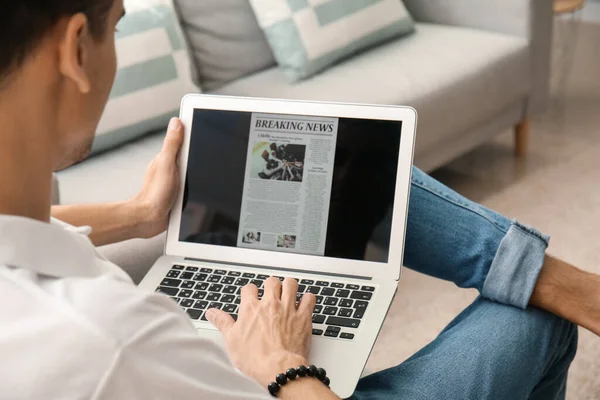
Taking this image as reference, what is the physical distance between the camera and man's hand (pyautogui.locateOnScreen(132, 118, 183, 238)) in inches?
47.2

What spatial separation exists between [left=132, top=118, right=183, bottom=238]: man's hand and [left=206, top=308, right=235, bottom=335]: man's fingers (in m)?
0.22

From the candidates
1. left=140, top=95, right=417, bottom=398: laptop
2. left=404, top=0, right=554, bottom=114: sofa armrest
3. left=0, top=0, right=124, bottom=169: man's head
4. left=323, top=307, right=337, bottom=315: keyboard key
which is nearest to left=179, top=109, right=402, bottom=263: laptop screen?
left=140, top=95, right=417, bottom=398: laptop

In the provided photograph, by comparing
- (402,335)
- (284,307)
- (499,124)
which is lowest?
(402,335)

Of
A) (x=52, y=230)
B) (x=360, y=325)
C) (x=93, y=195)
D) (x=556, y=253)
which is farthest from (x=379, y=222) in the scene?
(x=556, y=253)

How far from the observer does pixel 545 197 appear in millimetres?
2398

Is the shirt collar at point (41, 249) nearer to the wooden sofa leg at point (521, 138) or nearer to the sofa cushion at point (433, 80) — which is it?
the sofa cushion at point (433, 80)

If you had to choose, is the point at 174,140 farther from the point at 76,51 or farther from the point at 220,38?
the point at 220,38

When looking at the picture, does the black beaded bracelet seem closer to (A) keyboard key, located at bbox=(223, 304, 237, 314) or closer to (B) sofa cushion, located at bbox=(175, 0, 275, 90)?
(A) keyboard key, located at bbox=(223, 304, 237, 314)

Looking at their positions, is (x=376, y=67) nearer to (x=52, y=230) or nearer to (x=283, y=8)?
(x=283, y=8)

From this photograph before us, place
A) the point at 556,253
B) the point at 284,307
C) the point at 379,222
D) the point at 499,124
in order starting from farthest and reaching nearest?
1. the point at 499,124
2. the point at 556,253
3. the point at 379,222
4. the point at 284,307

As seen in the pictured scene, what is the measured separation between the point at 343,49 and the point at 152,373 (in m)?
1.78

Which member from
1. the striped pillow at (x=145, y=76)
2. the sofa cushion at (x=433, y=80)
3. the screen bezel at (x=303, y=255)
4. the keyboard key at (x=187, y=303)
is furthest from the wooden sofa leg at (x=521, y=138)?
the keyboard key at (x=187, y=303)

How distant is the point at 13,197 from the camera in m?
0.70

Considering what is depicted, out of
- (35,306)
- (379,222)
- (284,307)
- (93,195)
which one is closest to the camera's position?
(35,306)
